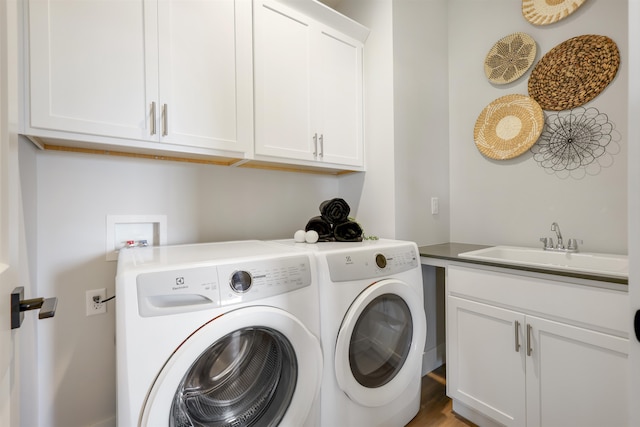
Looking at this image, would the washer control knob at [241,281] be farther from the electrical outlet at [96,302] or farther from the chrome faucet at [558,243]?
the chrome faucet at [558,243]

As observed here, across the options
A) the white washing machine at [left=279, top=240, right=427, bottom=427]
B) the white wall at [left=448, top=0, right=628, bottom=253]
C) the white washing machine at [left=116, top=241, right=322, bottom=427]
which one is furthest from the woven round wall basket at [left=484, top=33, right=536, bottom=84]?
the white washing machine at [left=116, top=241, right=322, bottom=427]

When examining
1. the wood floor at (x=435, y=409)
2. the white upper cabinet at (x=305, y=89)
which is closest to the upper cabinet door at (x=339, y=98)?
the white upper cabinet at (x=305, y=89)

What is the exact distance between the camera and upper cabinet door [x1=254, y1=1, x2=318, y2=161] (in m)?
1.53

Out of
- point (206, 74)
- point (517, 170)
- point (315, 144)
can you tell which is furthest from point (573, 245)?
point (206, 74)

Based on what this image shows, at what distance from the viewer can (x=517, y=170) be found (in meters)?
1.90

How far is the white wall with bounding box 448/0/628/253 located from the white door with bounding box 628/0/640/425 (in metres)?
1.29

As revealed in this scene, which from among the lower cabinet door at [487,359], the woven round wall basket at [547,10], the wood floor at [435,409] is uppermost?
the woven round wall basket at [547,10]

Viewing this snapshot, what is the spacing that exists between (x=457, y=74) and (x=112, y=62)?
7.25 ft

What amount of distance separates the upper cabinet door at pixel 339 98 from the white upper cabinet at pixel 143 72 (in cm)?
48

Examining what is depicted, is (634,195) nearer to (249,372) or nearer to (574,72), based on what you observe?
(249,372)

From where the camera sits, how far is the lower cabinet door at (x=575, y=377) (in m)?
1.09

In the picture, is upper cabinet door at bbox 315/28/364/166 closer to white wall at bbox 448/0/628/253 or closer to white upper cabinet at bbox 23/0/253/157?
white upper cabinet at bbox 23/0/253/157

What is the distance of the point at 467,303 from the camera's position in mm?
1518

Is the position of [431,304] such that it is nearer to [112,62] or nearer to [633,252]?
[633,252]
